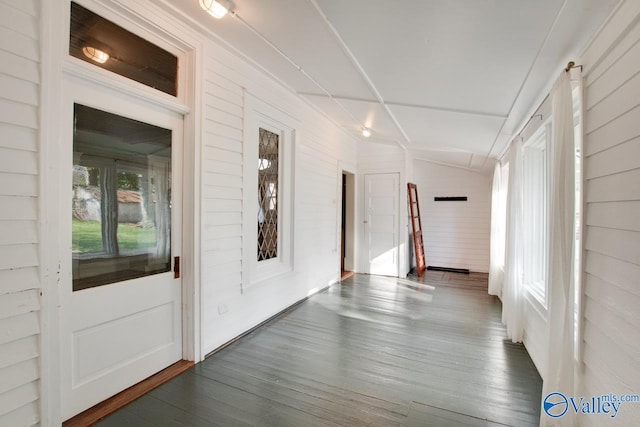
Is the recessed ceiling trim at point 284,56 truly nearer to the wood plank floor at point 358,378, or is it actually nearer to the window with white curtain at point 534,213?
the window with white curtain at point 534,213

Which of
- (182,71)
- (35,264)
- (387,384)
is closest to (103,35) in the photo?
(182,71)

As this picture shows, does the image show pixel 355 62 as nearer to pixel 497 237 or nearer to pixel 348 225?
pixel 497 237

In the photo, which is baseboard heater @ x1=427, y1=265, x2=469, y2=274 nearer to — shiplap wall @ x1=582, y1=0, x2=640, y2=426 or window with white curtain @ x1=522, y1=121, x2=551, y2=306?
window with white curtain @ x1=522, y1=121, x2=551, y2=306

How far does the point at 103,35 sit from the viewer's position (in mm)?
1964

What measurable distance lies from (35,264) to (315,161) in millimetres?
3492

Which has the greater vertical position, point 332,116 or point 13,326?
point 332,116

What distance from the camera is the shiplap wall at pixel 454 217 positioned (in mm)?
6598

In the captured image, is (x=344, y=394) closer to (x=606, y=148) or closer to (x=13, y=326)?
(x=13, y=326)

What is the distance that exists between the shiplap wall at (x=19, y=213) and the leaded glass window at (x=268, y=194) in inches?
81.5

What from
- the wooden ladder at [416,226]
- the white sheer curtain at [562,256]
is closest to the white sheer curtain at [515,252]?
the white sheer curtain at [562,256]

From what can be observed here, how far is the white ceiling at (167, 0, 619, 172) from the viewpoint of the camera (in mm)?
1581

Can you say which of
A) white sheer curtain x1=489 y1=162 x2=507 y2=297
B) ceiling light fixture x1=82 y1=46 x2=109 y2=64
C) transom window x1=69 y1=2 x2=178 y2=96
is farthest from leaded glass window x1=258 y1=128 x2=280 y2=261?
white sheer curtain x1=489 y1=162 x2=507 y2=297

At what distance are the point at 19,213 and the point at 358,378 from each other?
2.44 metres

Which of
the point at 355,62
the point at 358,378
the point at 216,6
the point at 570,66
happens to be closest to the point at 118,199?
the point at 216,6
